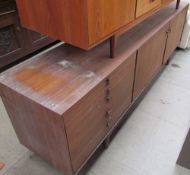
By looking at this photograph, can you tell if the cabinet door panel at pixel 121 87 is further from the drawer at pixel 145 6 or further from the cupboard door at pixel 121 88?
the drawer at pixel 145 6

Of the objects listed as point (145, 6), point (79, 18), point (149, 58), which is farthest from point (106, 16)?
point (149, 58)

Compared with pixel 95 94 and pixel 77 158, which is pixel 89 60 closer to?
pixel 95 94

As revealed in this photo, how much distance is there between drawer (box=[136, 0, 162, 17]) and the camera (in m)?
1.28

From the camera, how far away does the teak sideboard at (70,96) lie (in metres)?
0.93

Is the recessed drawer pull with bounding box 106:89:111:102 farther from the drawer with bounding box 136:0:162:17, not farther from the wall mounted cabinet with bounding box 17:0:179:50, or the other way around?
the drawer with bounding box 136:0:162:17

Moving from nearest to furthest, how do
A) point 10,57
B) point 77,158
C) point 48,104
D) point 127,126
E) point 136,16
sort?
point 48,104
point 77,158
point 136,16
point 127,126
point 10,57

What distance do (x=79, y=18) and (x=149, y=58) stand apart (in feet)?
3.20

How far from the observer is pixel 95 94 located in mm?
1043

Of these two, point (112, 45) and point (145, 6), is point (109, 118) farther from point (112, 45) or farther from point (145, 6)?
point (145, 6)

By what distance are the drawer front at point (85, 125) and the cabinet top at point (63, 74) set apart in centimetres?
6

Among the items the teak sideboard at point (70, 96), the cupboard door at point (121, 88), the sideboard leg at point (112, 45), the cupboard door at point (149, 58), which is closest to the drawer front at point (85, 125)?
the teak sideboard at point (70, 96)

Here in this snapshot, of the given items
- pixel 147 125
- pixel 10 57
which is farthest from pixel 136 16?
pixel 10 57

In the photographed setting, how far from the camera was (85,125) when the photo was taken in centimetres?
106

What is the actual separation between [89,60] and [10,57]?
141 centimetres
